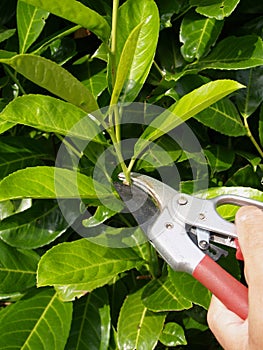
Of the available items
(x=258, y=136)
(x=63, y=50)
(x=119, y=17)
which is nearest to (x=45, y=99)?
(x=119, y=17)

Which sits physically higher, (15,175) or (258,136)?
(15,175)

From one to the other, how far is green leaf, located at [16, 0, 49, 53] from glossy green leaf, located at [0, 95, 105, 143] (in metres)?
0.35

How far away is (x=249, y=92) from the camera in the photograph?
1.62 metres

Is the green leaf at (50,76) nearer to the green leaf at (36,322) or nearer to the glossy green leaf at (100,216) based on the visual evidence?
the glossy green leaf at (100,216)

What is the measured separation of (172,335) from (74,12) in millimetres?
852

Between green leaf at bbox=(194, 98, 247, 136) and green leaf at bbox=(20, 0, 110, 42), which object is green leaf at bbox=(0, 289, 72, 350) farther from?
green leaf at bbox=(20, 0, 110, 42)

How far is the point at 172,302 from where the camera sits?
1579 millimetres

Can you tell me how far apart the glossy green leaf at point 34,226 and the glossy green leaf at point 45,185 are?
321mm

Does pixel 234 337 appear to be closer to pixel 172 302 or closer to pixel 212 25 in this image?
pixel 172 302

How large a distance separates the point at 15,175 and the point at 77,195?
5.1 inches

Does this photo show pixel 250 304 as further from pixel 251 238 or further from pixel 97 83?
pixel 97 83

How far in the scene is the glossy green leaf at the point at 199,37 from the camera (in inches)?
61.0

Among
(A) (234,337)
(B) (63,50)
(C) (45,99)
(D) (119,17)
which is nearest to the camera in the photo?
(A) (234,337)

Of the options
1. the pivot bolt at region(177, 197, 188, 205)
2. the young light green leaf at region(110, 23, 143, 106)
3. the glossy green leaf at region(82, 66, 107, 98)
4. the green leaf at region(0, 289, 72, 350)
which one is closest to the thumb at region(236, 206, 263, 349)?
the pivot bolt at region(177, 197, 188, 205)
